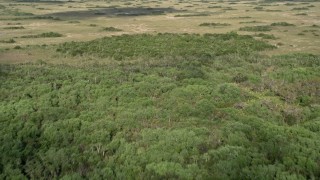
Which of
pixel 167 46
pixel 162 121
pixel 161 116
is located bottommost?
pixel 162 121

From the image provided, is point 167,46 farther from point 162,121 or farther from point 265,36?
point 162,121

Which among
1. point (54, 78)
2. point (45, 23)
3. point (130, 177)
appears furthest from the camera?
point (45, 23)

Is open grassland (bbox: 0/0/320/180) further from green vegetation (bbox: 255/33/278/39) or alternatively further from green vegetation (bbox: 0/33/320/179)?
green vegetation (bbox: 255/33/278/39)

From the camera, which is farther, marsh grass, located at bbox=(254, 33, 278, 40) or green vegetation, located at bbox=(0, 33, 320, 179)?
marsh grass, located at bbox=(254, 33, 278, 40)

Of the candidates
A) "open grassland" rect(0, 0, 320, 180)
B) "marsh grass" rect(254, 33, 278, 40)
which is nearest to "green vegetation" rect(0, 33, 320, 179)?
"open grassland" rect(0, 0, 320, 180)

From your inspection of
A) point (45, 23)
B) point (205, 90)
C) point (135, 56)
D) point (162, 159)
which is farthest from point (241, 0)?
point (162, 159)

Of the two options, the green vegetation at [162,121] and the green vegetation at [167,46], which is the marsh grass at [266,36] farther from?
the green vegetation at [162,121]

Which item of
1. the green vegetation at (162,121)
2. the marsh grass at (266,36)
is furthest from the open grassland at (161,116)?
the marsh grass at (266,36)

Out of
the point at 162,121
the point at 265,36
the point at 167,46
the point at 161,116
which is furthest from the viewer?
the point at 265,36

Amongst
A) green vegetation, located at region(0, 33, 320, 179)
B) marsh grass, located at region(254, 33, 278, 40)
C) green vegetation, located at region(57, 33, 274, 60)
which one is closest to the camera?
green vegetation, located at region(0, 33, 320, 179)

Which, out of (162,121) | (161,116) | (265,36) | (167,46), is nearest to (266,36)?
(265,36)

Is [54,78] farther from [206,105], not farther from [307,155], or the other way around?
[307,155]
